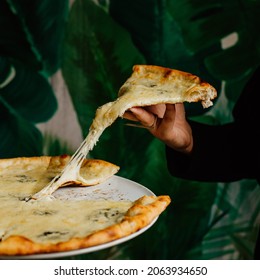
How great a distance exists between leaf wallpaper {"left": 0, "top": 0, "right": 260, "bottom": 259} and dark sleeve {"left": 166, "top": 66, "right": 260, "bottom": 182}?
1030 millimetres

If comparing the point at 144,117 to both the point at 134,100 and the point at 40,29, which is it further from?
the point at 40,29

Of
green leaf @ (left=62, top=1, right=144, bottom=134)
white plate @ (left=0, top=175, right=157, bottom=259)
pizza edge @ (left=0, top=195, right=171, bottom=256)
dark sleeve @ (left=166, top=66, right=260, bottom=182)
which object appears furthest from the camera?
green leaf @ (left=62, top=1, right=144, bottom=134)

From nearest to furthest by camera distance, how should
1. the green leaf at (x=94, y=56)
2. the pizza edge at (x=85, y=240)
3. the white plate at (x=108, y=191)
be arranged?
1. the pizza edge at (x=85, y=240)
2. the white plate at (x=108, y=191)
3. the green leaf at (x=94, y=56)

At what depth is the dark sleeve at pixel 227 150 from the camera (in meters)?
1.67

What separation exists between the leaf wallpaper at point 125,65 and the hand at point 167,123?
1.14 metres

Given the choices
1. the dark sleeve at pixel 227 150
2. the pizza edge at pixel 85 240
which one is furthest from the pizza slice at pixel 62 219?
the dark sleeve at pixel 227 150

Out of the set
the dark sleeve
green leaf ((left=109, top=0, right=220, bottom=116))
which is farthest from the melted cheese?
green leaf ((left=109, top=0, right=220, bottom=116))

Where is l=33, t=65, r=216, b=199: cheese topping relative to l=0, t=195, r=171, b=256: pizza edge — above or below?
above

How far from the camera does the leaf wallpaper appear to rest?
2.71 meters

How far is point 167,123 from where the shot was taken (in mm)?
1472

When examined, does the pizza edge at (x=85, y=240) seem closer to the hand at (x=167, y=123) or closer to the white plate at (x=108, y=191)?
the white plate at (x=108, y=191)

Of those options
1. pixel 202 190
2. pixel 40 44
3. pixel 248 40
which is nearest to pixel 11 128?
pixel 40 44

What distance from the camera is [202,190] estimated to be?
111 inches

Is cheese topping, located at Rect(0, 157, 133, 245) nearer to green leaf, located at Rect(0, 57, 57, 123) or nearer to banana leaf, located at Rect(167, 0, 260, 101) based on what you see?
green leaf, located at Rect(0, 57, 57, 123)
